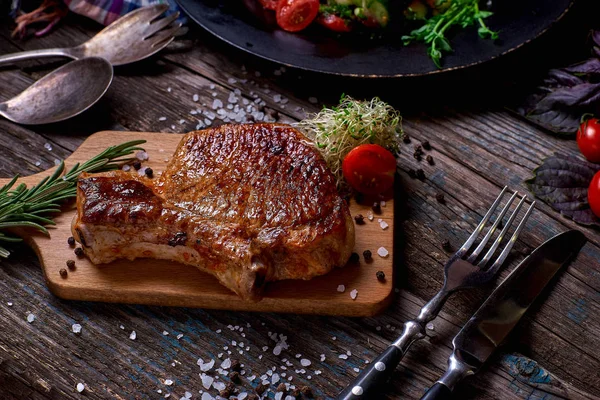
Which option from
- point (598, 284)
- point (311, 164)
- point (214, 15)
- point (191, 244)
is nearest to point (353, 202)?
point (311, 164)

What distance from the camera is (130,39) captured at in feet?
16.5

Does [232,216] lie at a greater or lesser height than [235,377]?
greater

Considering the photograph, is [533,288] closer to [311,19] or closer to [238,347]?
[238,347]

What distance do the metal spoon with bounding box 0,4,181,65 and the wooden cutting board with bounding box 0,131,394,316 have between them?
1726 mm

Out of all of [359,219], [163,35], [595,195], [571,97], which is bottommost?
[163,35]

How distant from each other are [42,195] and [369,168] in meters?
1.85

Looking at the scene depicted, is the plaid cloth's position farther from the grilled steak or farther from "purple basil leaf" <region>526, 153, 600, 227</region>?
"purple basil leaf" <region>526, 153, 600, 227</region>

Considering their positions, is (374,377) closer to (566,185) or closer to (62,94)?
(566,185)

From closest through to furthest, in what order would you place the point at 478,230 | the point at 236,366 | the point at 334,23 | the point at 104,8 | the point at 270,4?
the point at 236,366 → the point at 478,230 → the point at 334,23 → the point at 270,4 → the point at 104,8

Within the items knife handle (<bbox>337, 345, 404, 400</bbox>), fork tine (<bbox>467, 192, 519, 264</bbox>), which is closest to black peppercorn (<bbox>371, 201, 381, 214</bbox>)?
fork tine (<bbox>467, 192, 519, 264</bbox>)

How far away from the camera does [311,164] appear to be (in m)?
3.62

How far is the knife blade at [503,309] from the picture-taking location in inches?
125

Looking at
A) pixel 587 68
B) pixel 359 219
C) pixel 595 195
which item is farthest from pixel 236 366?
pixel 587 68

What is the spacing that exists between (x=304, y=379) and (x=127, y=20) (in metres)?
3.09
